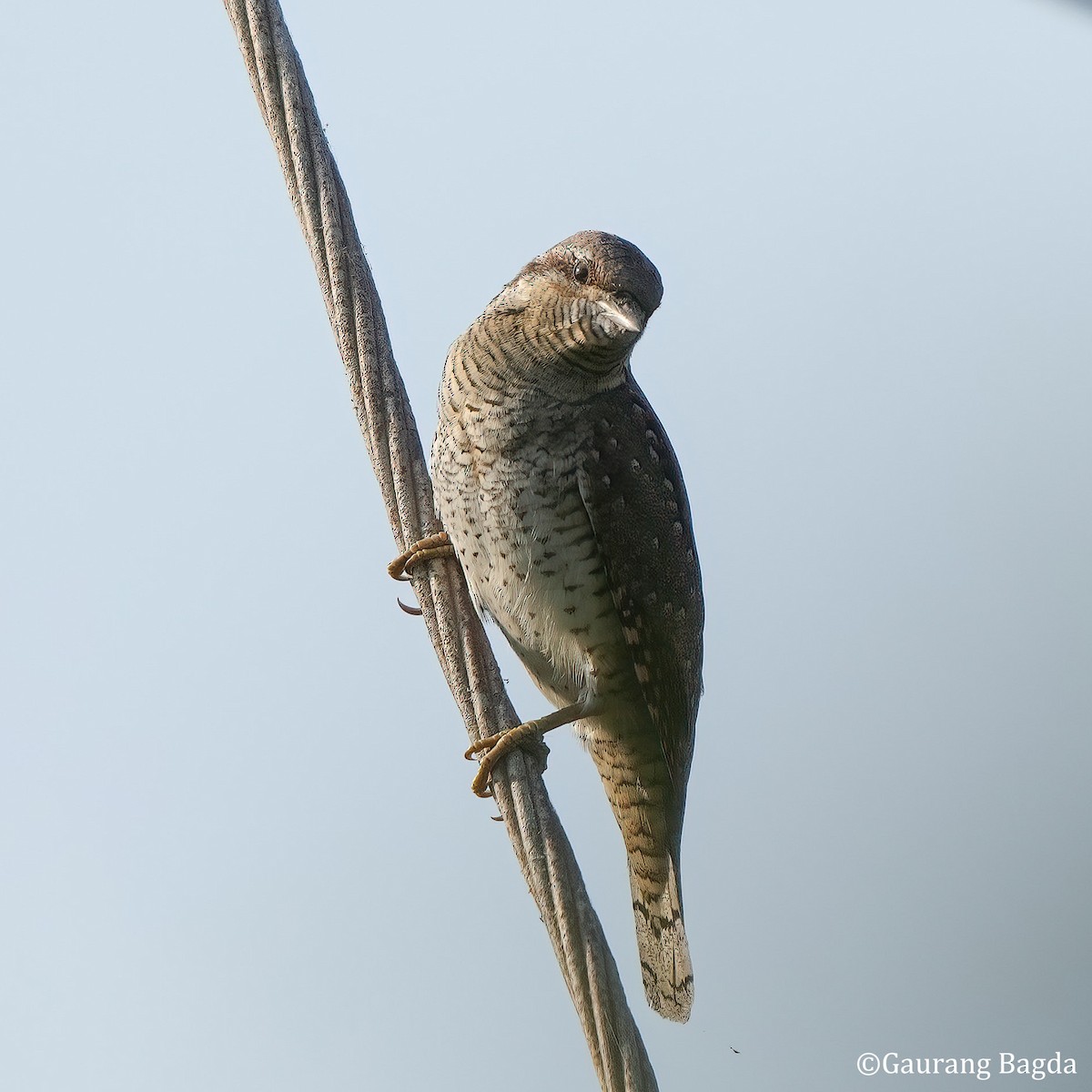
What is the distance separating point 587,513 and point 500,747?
26 cm

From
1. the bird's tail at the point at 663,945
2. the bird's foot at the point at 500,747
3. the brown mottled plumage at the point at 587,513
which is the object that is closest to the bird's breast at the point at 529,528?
the brown mottled plumage at the point at 587,513

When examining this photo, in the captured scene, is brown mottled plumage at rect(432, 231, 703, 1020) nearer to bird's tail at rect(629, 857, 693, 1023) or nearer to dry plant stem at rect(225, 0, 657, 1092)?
bird's tail at rect(629, 857, 693, 1023)

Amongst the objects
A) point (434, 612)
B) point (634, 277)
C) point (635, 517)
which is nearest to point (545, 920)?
point (434, 612)

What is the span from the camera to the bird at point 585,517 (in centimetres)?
109

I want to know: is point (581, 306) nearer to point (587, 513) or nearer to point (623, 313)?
point (623, 313)

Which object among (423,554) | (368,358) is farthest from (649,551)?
(368,358)

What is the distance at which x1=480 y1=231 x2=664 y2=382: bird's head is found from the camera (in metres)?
1.03

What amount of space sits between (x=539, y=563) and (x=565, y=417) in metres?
0.15

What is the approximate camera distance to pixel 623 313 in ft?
3.35

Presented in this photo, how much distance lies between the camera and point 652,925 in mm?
1282

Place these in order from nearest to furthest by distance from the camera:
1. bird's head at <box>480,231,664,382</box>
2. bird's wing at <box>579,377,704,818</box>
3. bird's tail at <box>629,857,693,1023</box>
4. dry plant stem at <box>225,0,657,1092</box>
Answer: dry plant stem at <box>225,0,657,1092</box>
bird's head at <box>480,231,664,382</box>
bird's wing at <box>579,377,704,818</box>
bird's tail at <box>629,857,693,1023</box>

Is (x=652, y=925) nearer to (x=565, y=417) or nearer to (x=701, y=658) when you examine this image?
(x=701, y=658)

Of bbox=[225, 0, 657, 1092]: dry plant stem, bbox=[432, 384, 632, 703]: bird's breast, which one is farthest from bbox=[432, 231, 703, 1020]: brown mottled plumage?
bbox=[225, 0, 657, 1092]: dry plant stem

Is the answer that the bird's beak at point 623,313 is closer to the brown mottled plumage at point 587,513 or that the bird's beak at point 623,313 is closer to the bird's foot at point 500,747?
the brown mottled plumage at point 587,513
